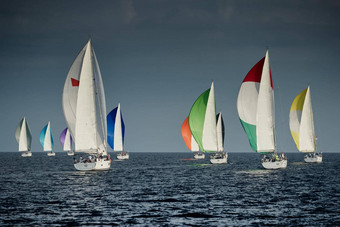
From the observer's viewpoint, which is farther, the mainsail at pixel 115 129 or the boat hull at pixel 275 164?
the mainsail at pixel 115 129

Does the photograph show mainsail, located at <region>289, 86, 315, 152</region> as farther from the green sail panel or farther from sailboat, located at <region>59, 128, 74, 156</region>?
sailboat, located at <region>59, 128, 74, 156</region>

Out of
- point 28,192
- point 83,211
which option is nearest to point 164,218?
point 83,211

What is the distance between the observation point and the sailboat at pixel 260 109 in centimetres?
6259

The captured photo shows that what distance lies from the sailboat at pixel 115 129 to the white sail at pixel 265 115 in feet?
160

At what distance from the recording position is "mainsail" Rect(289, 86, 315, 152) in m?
86.4

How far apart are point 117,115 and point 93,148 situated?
43762 millimetres

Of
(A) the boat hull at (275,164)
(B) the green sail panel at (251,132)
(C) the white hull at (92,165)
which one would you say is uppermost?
(B) the green sail panel at (251,132)

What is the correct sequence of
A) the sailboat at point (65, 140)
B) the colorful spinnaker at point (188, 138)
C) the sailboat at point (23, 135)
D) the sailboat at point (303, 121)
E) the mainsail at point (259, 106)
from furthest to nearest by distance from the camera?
the sailboat at point (65, 140) < the sailboat at point (23, 135) < the colorful spinnaker at point (188, 138) < the sailboat at point (303, 121) < the mainsail at point (259, 106)

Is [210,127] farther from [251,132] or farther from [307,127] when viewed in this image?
[307,127]

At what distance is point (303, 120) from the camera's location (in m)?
86.3

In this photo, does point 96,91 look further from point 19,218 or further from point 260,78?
point 19,218

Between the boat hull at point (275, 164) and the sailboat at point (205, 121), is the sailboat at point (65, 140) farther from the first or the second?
the boat hull at point (275, 164)

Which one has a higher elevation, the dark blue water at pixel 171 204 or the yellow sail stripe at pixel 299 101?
the yellow sail stripe at pixel 299 101

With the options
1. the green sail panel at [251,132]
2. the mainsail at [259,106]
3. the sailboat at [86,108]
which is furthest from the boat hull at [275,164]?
the sailboat at [86,108]
